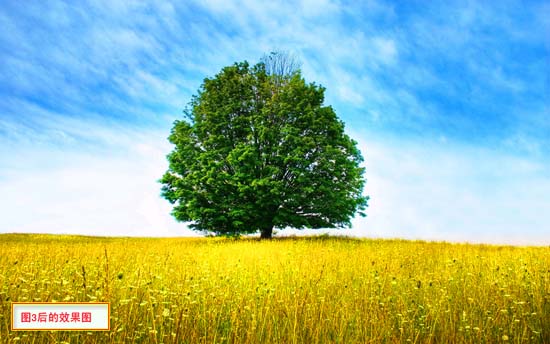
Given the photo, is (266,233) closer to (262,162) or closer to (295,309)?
(262,162)

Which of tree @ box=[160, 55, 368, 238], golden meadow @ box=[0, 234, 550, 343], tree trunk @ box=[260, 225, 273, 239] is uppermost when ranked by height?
tree @ box=[160, 55, 368, 238]

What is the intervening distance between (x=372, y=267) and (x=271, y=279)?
11.4ft

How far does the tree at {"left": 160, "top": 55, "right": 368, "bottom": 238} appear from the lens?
23.4 m

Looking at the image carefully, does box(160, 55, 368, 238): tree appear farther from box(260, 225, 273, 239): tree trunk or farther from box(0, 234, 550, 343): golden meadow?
box(0, 234, 550, 343): golden meadow

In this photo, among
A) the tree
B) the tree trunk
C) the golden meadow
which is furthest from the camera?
the tree trunk

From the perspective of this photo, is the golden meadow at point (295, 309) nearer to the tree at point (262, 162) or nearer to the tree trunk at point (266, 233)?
the tree at point (262, 162)

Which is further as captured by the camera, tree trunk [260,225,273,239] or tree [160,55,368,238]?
tree trunk [260,225,273,239]

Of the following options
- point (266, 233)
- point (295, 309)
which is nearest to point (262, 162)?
point (266, 233)

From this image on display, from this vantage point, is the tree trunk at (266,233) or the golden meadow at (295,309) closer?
the golden meadow at (295,309)

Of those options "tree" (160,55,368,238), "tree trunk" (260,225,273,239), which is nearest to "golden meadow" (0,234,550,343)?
"tree" (160,55,368,238)

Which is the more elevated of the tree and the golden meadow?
the tree

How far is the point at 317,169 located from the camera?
24.5 meters

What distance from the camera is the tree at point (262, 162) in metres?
23.4

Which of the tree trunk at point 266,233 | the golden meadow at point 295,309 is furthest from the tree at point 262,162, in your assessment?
the golden meadow at point 295,309
